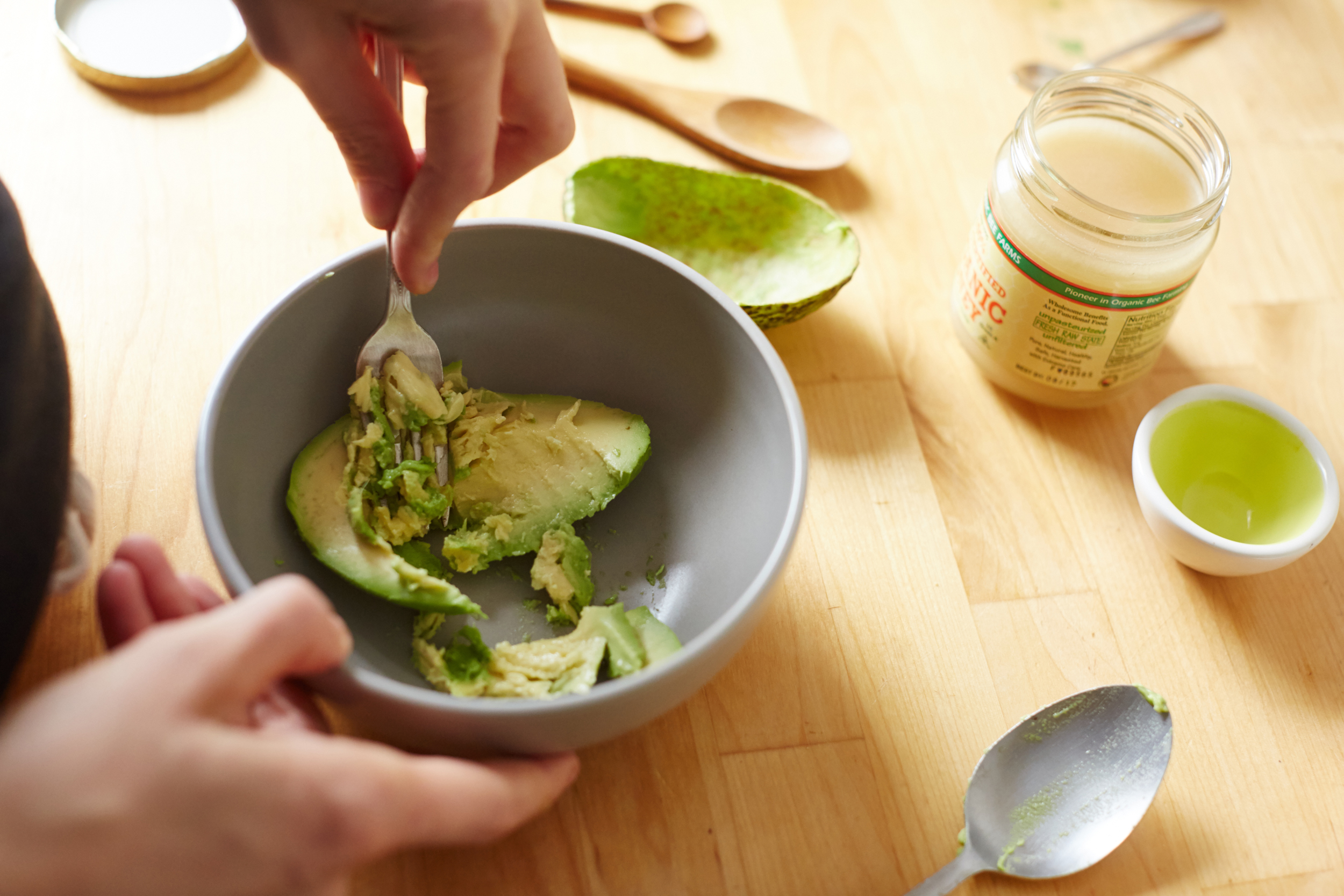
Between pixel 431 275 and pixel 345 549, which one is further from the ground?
pixel 431 275

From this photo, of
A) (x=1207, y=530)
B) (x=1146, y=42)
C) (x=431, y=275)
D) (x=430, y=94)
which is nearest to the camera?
(x=430, y=94)

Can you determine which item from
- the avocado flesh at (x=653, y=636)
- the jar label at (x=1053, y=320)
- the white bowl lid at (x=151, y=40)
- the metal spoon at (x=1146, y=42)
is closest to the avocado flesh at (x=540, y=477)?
the avocado flesh at (x=653, y=636)

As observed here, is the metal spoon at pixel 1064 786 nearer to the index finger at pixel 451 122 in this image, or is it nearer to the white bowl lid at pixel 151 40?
the index finger at pixel 451 122

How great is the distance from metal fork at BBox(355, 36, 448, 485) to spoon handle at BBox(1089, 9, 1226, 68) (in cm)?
93

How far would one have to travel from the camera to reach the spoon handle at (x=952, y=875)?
0.67 metres

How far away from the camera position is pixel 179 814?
458 mm

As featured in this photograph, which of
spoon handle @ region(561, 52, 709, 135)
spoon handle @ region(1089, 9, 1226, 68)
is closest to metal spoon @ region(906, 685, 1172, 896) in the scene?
spoon handle @ region(561, 52, 709, 135)

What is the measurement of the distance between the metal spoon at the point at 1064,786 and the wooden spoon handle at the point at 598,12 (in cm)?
92

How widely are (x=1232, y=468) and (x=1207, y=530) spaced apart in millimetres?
72

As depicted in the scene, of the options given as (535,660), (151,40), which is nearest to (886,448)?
(535,660)

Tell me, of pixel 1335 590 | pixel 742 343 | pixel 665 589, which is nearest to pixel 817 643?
pixel 665 589

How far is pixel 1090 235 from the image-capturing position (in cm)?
81

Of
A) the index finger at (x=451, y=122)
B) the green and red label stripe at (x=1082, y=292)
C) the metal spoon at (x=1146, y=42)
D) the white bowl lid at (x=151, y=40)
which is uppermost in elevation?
the index finger at (x=451, y=122)

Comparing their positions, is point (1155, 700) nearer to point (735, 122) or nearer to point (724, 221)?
point (724, 221)
